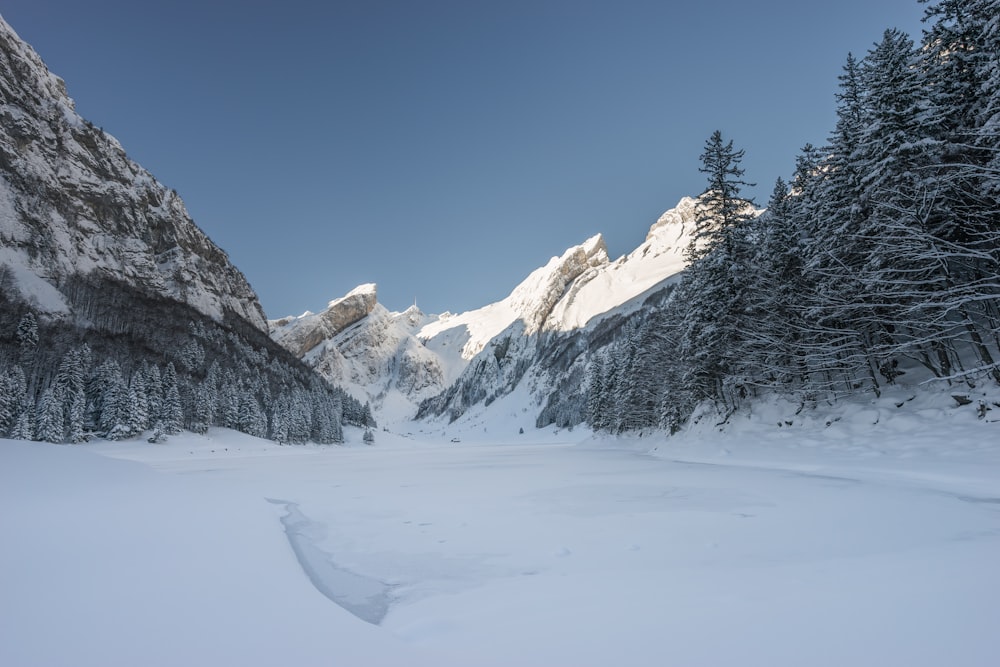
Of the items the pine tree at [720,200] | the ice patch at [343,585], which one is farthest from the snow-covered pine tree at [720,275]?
the ice patch at [343,585]

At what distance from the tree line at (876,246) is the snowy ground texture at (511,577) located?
764cm

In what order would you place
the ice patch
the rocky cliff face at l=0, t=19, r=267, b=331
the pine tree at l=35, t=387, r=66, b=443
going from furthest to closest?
1. the rocky cliff face at l=0, t=19, r=267, b=331
2. the pine tree at l=35, t=387, r=66, b=443
3. the ice patch

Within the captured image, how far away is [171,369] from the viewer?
60.6 m

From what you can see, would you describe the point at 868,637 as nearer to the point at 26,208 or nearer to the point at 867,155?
the point at 867,155

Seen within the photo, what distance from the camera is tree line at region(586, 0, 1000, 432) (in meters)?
12.7

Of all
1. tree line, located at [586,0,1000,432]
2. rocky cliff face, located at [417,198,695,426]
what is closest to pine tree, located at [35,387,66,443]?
tree line, located at [586,0,1000,432]

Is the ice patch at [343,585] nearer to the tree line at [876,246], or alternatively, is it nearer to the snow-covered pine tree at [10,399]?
the tree line at [876,246]

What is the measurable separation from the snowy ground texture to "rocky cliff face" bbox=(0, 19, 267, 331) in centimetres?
9273

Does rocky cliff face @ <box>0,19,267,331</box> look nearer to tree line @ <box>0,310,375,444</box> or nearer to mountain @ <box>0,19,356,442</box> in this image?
mountain @ <box>0,19,356,442</box>

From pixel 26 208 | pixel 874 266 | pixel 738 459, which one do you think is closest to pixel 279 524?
pixel 738 459

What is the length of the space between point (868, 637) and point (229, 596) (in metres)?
4.32

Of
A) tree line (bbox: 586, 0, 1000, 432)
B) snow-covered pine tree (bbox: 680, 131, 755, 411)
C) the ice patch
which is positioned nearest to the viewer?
the ice patch

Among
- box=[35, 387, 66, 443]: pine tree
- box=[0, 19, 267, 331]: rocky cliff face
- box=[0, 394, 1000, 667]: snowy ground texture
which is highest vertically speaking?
box=[0, 19, 267, 331]: rocky cliff face

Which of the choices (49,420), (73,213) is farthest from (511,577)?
(73,213)
